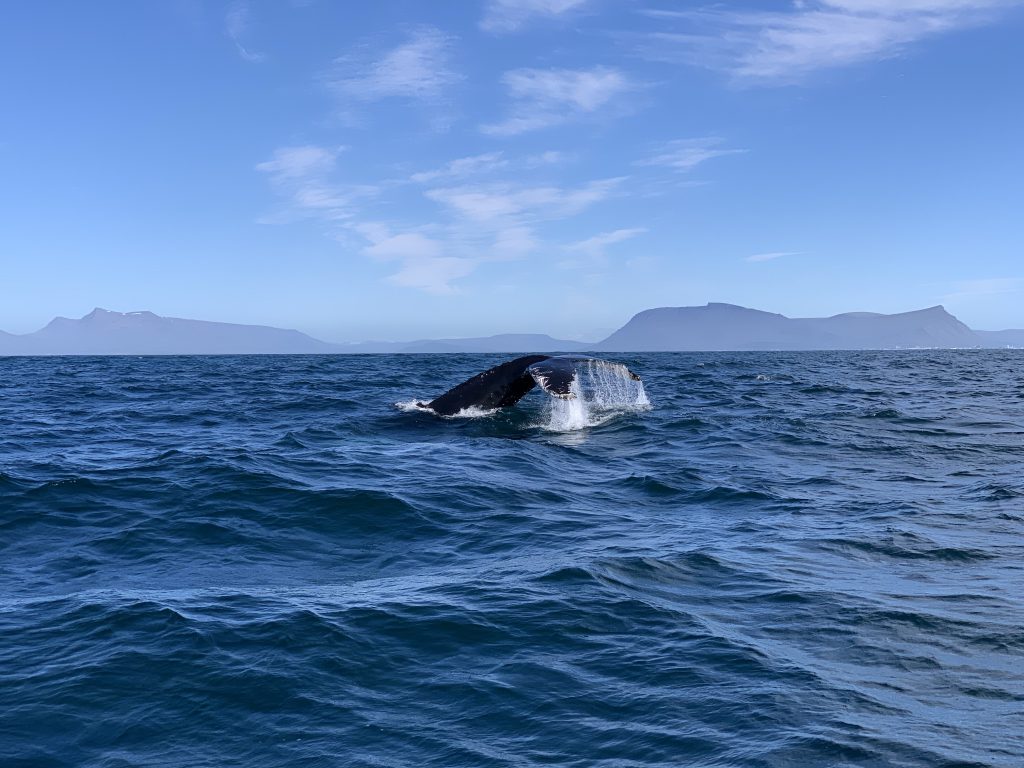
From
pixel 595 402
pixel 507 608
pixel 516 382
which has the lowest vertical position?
pixel 507 608

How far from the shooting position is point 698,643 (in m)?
6.28

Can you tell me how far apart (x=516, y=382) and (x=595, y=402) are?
757 cm

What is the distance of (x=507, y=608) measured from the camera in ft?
23.3

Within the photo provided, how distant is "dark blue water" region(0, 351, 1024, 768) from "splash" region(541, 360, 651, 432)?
178 centimetres

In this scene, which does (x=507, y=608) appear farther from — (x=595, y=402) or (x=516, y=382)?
(x=595, y=402)

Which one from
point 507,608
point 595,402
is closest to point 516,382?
point 595,402

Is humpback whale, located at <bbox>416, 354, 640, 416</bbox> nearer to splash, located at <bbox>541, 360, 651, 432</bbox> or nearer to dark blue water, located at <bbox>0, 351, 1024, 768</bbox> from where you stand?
splash, located at <bbox>541, 360, 651, 432</bbox>

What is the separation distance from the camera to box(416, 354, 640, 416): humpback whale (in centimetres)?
1545

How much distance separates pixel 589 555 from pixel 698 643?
8.48 feet

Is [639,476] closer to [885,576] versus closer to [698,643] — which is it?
[885,576]

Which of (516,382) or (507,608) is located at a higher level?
(516,382)

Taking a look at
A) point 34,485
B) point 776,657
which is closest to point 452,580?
point 776,657

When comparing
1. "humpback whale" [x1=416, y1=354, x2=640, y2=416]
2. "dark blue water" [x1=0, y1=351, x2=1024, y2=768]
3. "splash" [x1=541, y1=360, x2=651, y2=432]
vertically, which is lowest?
"dark blue water" [x1=0, y1=351, x2=1024, y2=768]

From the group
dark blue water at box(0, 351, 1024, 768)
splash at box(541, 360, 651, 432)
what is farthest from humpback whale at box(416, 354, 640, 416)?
dark blue water at box(0, 351, 1024, 768)
